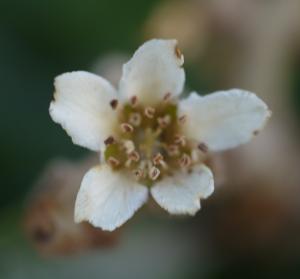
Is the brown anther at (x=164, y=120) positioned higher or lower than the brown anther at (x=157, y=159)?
higher

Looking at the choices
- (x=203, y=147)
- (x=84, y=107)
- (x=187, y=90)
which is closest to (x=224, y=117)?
(x=203, y=147)

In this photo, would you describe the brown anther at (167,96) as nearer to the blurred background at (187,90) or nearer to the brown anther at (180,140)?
the brown anther at (180,140)

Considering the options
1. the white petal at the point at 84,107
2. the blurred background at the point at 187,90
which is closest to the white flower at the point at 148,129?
the white petal at the point at 84,107

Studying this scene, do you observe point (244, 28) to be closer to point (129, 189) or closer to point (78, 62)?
point (78, 62)

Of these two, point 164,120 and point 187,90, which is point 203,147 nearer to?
point 164,120

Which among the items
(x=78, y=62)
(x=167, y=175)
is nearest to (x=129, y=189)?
(x=167, y=175)

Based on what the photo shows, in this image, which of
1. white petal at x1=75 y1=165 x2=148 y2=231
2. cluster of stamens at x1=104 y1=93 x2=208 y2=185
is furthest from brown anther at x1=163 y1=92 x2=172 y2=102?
white petal at x1=75 y1=165 x2=148 y2=231
